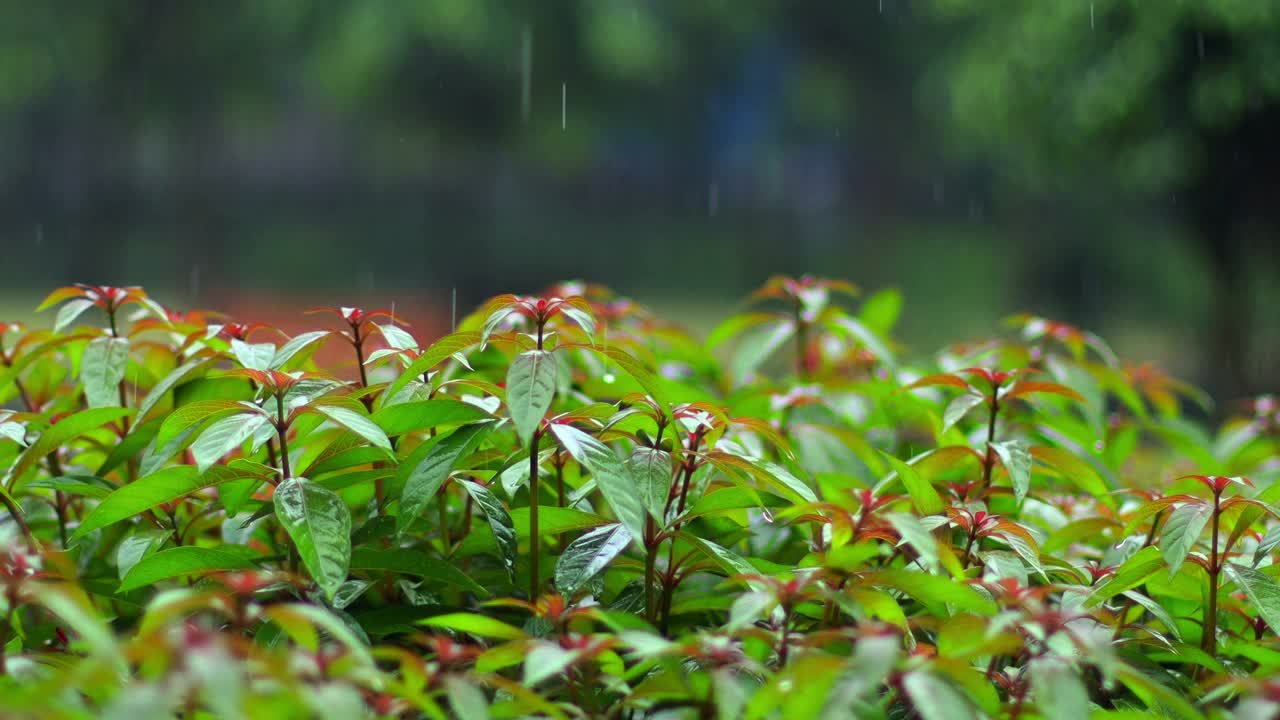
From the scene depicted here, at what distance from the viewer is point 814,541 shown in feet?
3.95

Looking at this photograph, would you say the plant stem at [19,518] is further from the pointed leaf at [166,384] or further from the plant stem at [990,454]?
the plant stem at [990,454]

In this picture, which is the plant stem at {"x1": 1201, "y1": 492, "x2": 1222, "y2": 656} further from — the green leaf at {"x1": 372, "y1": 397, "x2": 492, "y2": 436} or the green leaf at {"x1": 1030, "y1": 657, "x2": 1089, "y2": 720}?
the green leaf at {"x1": 372, "y1": 397, "x2": 492, "y2": 436}

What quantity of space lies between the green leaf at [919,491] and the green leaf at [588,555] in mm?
300

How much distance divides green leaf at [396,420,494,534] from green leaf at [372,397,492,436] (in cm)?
2

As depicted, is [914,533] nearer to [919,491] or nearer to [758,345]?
[919,491]

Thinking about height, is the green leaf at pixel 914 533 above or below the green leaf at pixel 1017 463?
above

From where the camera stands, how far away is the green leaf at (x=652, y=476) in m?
1.00

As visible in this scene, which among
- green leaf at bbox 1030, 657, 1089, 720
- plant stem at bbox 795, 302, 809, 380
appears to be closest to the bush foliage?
green leaf at bbox 1030, 657, 1089, 720

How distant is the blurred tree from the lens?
8000 millimetres

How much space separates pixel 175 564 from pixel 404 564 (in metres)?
0.22

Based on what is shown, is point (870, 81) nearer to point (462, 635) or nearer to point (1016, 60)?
point (1016, 60)

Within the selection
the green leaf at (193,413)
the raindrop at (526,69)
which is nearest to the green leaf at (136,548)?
the green leaf at (193,413)

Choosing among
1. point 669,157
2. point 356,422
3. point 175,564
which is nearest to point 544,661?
point 356,422

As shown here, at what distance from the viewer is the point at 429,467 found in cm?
103
